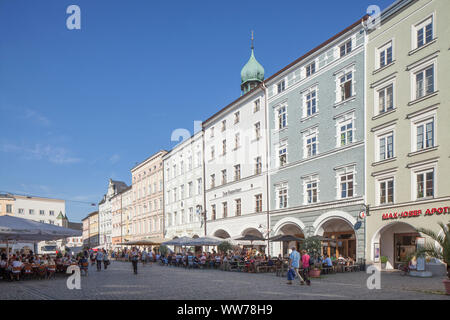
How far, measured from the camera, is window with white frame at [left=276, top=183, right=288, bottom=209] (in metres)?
33.8

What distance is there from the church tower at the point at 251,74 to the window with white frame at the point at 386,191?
85.8 feet

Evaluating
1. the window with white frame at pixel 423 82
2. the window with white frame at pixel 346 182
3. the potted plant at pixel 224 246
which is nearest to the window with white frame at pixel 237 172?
the potted plant at pixel 224 246

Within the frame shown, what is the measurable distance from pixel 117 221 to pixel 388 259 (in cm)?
6431

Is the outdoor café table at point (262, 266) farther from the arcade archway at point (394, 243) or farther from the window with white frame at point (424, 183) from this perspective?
the window with white frame at point (424, 183)

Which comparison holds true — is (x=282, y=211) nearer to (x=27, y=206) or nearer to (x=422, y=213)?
(x=422, y=213)

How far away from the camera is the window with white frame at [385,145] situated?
81.8 feet

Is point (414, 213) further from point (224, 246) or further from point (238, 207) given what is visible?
point (238, 207)

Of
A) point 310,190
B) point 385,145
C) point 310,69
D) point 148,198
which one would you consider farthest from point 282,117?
point 148,198

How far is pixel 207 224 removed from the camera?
45656 mm

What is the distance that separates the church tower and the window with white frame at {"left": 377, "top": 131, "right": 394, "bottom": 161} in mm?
24893

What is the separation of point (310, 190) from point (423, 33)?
517 inches

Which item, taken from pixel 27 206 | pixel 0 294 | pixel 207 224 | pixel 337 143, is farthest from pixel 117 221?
pixel 0 294

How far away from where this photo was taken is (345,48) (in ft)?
94.0

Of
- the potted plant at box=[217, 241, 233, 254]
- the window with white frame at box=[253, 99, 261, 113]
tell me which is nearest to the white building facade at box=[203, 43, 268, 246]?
the window with white frame at box=[253, 99, 261, 113]
